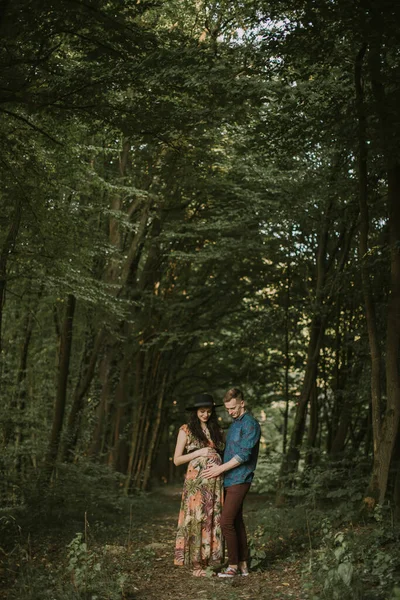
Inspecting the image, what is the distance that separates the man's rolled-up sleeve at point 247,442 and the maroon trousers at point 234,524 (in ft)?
1.00

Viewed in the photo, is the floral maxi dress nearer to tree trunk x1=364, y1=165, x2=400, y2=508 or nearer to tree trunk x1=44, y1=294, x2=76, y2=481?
tree trunk x1=364, y1=165, x2=400, y2=508

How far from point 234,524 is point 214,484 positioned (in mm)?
447

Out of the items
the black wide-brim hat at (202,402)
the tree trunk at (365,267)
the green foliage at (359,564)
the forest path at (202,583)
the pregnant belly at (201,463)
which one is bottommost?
the forest path at (202,583)

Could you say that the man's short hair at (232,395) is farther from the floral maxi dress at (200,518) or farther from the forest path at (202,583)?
the forest path at (202,583)

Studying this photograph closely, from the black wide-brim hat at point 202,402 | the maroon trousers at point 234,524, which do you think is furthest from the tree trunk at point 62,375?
the maroon trousers at point 234,524

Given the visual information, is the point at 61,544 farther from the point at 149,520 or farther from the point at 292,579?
the point at 149,520

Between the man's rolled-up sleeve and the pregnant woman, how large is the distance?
35 centimetres

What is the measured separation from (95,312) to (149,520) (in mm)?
4126

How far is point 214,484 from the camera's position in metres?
7.40

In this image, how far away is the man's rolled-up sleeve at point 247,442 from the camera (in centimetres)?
712

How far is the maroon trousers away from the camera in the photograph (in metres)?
7.10

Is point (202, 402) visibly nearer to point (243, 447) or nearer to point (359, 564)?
point (243, 447)

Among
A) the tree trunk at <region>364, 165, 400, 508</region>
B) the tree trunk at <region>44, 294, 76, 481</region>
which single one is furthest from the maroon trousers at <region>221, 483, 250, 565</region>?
the tree trunk at <region>44, 294, 76, 481</region>

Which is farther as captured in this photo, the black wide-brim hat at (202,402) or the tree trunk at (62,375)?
the tree trunk at (62,375)
